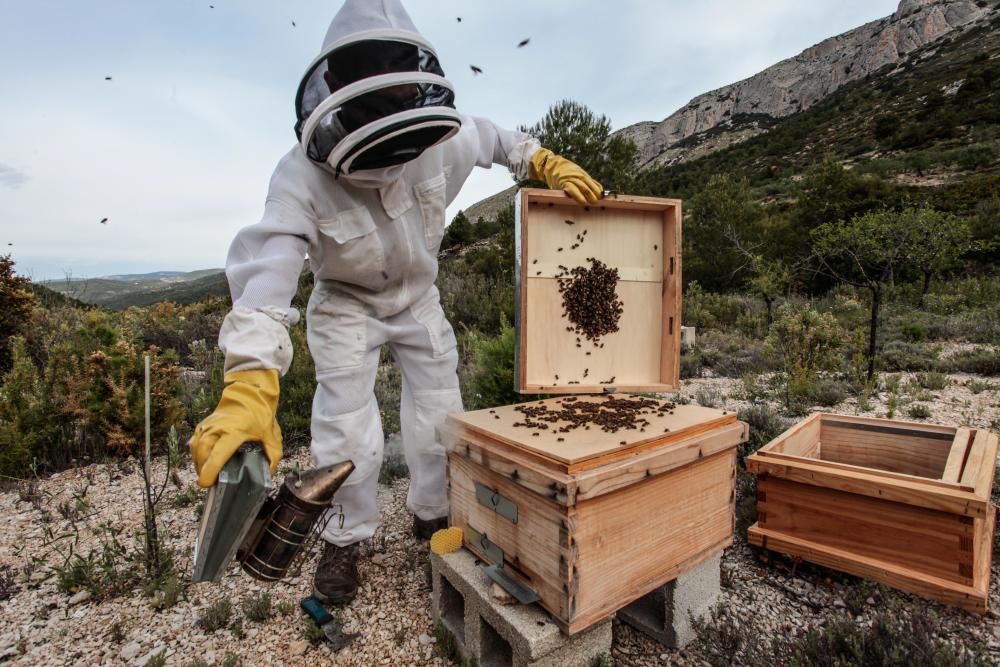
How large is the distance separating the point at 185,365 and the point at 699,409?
7.53 metres

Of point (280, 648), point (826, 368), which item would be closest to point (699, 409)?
point (280, 648)

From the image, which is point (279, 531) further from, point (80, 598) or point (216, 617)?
point (80, 598)

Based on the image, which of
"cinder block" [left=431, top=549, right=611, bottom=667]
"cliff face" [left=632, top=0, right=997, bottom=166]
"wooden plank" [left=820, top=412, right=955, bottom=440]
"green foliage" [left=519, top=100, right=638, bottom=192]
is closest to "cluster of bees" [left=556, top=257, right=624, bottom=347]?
"cinder block" [left=431, top=549, right=611, bottom=667]

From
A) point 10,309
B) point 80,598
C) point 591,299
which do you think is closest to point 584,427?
point 591,299

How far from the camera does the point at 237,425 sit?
5.15 ft

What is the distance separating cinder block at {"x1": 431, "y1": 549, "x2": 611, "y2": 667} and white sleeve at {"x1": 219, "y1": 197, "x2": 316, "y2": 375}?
1.06 m

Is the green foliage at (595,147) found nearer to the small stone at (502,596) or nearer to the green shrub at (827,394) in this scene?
the green shrub at (827,394)

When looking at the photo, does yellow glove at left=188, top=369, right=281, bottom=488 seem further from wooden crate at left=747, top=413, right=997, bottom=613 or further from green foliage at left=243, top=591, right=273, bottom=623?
wooden crate at left=747, top=413, right=997, bottom=613

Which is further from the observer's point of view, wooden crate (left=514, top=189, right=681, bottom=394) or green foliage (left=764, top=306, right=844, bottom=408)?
green foliage (left=764, top=306, right=844, bottom=408)

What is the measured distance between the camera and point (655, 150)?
85375 millimetres

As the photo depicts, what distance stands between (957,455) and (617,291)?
5.84 feet

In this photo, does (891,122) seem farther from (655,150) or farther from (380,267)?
(655,150)

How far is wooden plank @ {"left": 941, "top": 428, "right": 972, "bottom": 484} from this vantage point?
2.22 metres

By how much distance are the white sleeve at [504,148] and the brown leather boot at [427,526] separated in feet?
6.46
